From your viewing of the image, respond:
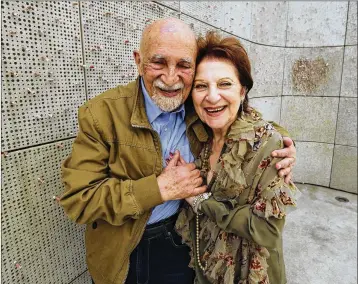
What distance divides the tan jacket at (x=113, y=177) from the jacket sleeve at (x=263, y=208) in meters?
0.39

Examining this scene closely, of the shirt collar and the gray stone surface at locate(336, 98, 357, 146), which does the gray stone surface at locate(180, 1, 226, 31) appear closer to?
the shirt collar

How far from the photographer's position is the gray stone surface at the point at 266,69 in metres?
4.98

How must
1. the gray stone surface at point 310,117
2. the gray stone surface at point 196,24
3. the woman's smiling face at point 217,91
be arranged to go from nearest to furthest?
the woman's smiling face at point 217,91 < the gray stone surface at point 196,24 < the gray stone surface at point 310,117

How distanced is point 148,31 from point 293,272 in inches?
125

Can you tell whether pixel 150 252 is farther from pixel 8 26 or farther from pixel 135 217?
pixel 8 26

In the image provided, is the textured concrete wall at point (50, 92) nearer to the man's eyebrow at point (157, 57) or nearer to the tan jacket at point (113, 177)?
the tan jacket at point (113, 177)

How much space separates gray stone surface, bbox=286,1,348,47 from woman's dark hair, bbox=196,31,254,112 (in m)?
4.46

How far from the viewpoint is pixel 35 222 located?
1.92 m

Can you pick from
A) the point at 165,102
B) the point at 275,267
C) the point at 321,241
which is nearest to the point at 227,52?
the point at 165,102

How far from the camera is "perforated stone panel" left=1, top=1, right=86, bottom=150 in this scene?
1.66m

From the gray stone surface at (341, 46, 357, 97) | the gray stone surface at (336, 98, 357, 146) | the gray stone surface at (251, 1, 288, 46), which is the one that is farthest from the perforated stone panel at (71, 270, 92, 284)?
the gray stone surface at (341, 46, 357, 97)

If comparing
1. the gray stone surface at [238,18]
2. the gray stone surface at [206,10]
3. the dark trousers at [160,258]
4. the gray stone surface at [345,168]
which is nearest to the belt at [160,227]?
the dark trousers at [160,258]

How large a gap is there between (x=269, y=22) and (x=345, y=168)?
3130 mm

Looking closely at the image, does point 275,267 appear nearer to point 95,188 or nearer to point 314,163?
point 95,188
